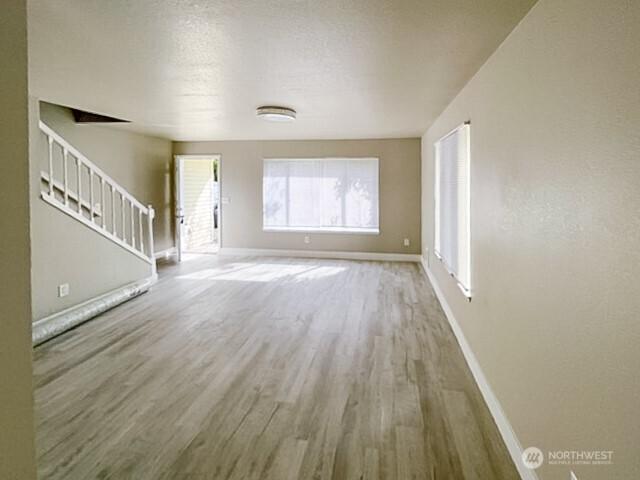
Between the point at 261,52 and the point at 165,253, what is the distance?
21.7ft

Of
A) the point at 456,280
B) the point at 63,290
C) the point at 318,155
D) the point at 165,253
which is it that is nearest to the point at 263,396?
the point at 456,280

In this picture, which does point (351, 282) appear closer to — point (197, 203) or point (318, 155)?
point (318, 155)

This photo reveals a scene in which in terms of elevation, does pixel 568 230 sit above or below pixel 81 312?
above

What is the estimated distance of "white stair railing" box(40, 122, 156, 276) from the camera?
14.6ft

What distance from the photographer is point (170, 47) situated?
279cm

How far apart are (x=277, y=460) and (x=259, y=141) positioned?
7187mm

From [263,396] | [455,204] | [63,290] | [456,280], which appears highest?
[455,204]

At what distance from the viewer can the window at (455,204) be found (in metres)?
3.63

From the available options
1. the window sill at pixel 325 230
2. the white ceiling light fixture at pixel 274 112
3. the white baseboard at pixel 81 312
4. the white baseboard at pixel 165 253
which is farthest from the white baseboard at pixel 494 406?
the white baseboard at pixel 165 253

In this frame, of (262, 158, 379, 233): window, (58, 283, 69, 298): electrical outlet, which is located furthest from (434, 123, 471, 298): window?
(58, 283, 69, 298): electrical outlet

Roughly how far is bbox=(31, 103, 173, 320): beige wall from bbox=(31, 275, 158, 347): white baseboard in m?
0.08

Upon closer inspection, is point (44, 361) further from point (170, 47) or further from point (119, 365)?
point (170, 47)

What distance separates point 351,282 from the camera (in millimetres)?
6453

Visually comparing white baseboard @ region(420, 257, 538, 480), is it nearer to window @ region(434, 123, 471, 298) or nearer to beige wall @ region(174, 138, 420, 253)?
window @ region(434, 123, 471, 298)
